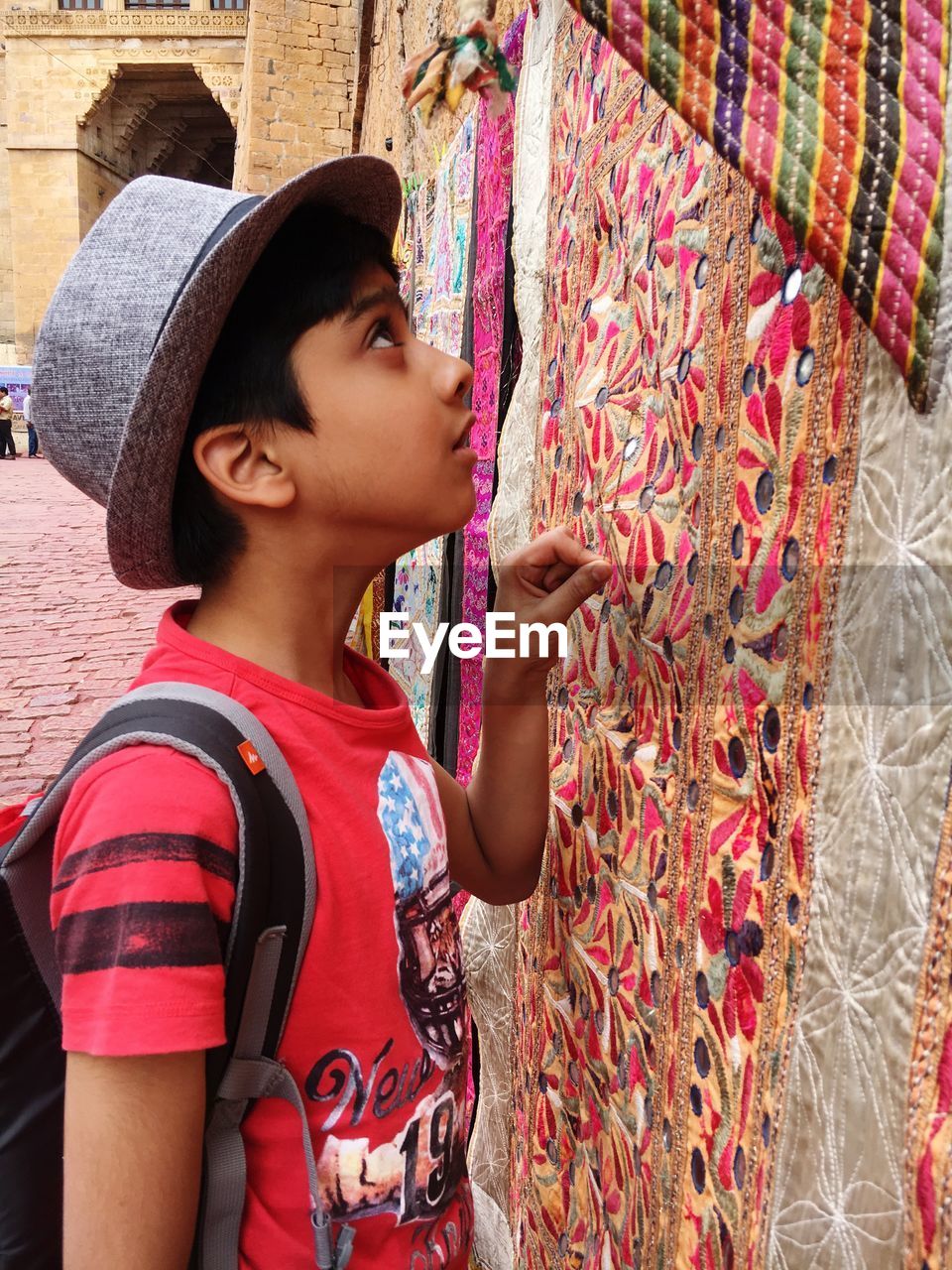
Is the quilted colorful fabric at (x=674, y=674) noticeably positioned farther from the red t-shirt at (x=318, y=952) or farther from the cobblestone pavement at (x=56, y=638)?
the cobblestone pavement at (x=56, y=638)

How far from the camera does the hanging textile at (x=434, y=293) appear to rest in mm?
2400

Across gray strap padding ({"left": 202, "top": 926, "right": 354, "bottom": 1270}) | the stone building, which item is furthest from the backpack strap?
the stone building

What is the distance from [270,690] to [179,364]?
0.38m

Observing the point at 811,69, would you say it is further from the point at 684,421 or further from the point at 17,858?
the point at 17,858

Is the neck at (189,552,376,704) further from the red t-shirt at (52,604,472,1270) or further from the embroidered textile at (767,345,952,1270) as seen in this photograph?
the embroidered textile at (767,345,952,1270)

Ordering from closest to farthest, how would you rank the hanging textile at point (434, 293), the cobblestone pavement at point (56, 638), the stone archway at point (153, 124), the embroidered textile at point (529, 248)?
the embroidered textile at point (529, 248) → the hanging textile at point (434, 293) → the cobblestone pavement at point (56, 638) → the stone archway at point (153, 124)

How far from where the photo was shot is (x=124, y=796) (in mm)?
841

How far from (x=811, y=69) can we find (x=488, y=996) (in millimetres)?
1699

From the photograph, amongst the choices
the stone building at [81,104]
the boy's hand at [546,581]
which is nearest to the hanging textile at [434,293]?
the boy's hand at [546,581]

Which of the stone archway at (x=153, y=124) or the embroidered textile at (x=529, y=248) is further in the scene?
the stone archway at (x=153, y=124)

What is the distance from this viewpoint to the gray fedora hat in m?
0.97

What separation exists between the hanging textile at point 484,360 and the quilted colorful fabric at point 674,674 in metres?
0.53

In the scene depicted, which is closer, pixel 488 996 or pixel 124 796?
pixel 124 796

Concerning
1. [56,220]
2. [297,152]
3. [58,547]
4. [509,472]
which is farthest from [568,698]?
[56,220]
